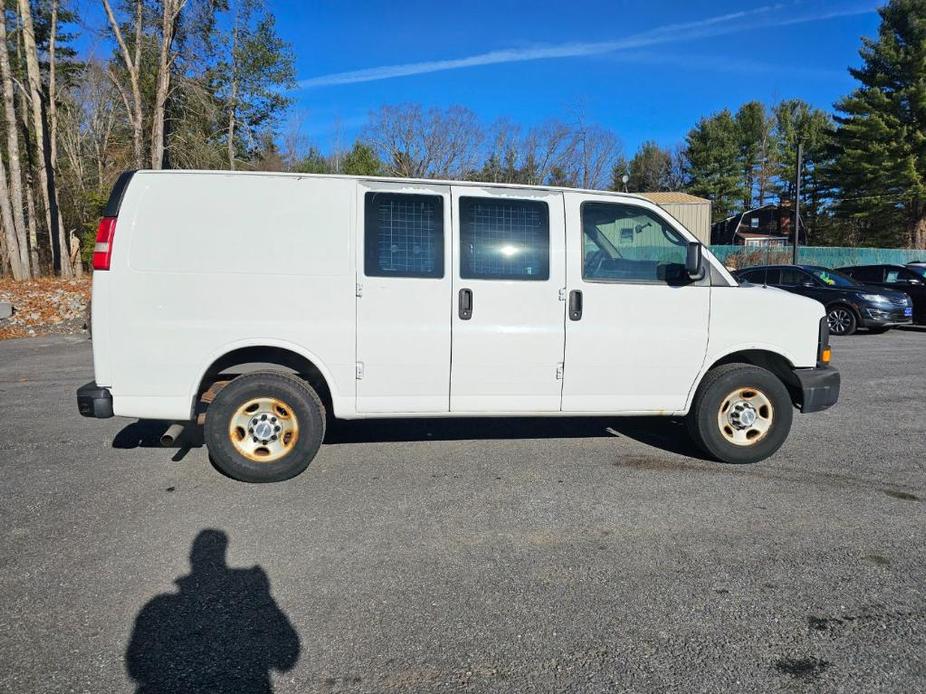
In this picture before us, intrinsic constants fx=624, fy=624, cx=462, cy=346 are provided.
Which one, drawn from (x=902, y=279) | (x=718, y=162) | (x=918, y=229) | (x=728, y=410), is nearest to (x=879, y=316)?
(x=902, y=279)

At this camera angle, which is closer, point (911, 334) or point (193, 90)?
point (911, 334)

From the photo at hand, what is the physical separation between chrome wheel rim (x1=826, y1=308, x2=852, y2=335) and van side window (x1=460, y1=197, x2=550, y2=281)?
11.9 meters

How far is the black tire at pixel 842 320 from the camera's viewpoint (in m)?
13.8

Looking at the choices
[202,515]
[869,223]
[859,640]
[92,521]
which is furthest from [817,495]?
[869,223]

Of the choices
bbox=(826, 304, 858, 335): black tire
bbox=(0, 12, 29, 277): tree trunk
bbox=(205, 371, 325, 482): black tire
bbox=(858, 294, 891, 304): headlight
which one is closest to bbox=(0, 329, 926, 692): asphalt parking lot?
bbox=(205, 371, 325, 482): black tire

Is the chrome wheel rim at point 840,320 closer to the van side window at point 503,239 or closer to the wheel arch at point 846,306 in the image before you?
the wheel arch at point 846,306

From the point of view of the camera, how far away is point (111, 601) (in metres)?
2.96

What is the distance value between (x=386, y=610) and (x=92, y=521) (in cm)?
217

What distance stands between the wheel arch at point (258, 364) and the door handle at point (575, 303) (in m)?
1.84

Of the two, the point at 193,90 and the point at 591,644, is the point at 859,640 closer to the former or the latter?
the point at 591,644

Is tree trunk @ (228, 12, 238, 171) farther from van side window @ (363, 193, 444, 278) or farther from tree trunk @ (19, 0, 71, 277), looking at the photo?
van side window @ (363, 193, 444, 278)

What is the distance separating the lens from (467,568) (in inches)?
130

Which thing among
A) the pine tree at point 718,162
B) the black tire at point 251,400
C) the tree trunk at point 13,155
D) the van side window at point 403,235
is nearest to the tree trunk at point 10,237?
the tree trunk at point 13,155

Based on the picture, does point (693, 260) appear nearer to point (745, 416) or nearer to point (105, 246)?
point (745, 416)
